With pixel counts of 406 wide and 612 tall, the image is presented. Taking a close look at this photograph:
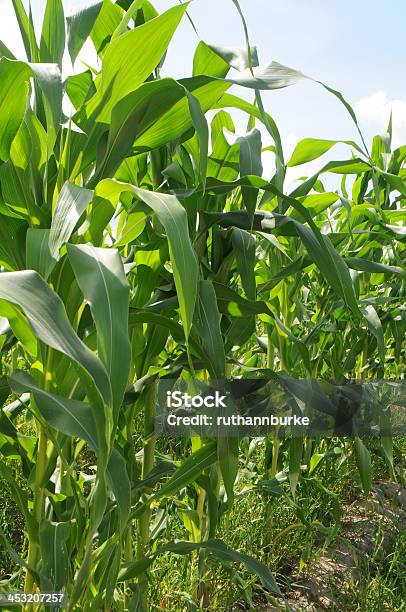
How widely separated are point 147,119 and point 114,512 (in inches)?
24.5

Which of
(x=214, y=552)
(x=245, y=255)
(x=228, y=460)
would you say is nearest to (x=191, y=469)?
(x=228, y=460)

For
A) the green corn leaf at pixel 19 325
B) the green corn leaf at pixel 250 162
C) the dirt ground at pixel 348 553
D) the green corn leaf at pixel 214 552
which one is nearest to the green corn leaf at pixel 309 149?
the green corn leaf at pixel 250 162

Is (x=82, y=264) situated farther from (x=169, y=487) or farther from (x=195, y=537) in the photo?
(x=195, y=537)

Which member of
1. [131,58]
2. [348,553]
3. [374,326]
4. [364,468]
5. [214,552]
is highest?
[131,58]

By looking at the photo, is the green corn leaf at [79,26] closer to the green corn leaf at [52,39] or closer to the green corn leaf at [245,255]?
the green corn leaf at [52,39]

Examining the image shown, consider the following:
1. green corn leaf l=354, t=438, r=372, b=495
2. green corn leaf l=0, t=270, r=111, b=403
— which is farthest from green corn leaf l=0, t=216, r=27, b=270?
green corn leaf l=354, t=438, r=372, b=495

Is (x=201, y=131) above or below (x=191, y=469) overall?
above

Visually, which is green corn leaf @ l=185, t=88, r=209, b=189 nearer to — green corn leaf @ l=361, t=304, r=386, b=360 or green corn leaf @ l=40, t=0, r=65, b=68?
green corn leaf @ l=40, t=0, r=65, b=68

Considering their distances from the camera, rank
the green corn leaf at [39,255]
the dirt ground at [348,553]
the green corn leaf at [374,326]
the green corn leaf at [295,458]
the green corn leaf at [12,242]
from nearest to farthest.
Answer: the green corn leaf at [39,255] < the green corn leaf at [12,242] < the green corn leaf at [374,326] < the green corn leaf at [295,458] < the dirt ground at [348,553]

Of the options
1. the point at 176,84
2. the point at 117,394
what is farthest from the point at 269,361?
the point at 117,394

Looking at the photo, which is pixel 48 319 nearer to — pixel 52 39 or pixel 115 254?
pixel 115 254

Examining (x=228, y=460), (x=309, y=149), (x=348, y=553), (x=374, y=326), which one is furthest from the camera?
(x=348, y=553)

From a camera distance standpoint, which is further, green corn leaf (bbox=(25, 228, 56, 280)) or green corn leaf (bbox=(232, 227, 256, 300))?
green corn leaf (bbox=(232, 227, 256, 300))

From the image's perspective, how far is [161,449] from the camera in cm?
233
